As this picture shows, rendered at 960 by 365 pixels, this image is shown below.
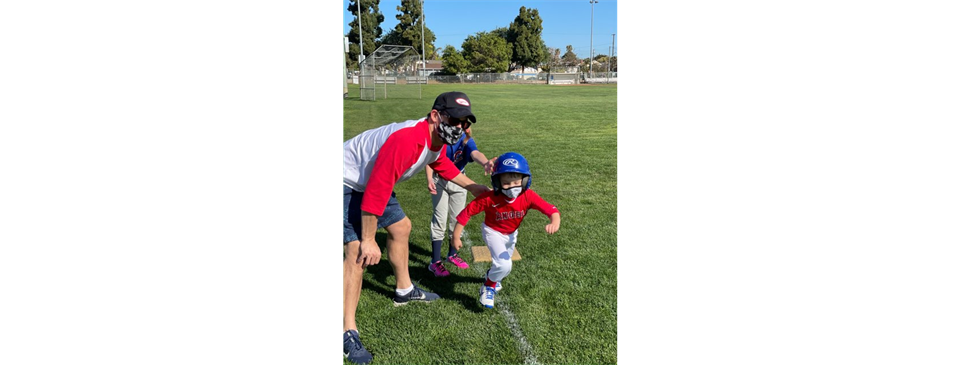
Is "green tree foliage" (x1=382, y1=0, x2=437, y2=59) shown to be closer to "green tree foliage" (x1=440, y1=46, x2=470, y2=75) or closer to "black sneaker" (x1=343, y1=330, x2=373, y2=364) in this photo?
"green tree foliage" (x1=440, y1=46, x2=470, y2=75)

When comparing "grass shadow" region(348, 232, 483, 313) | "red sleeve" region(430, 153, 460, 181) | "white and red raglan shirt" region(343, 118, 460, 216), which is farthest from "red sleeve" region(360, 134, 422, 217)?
"grass shadow" region(348, 232, 483, 313)

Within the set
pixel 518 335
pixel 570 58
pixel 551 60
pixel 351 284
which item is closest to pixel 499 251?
pixel 518 335

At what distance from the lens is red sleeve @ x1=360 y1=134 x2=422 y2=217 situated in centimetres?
245

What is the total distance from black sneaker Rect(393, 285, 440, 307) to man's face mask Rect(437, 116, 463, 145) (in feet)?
4.71

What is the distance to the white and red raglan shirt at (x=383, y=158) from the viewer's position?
2457mm

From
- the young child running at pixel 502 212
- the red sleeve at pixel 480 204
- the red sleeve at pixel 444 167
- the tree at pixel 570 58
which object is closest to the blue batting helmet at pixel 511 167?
the young child running at pixel 502 212

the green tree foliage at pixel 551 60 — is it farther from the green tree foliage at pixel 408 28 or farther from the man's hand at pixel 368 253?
the man's hand at pixel 368 253

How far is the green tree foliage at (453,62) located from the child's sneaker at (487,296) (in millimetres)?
54810

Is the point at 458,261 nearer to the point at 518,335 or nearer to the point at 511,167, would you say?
the point at 518,335

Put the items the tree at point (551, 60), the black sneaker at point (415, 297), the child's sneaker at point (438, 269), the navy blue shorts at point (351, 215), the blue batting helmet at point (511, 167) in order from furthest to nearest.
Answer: the tree at point (551, 60) → the child's sneaker at point (438, 269) → the black sneaker at point (415, 297) → the blue batting helmet at point (511, 167) → the navy blue shorts at point (351, 215)

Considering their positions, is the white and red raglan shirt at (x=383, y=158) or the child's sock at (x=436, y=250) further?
the child's sock at (x=436, y=250)
